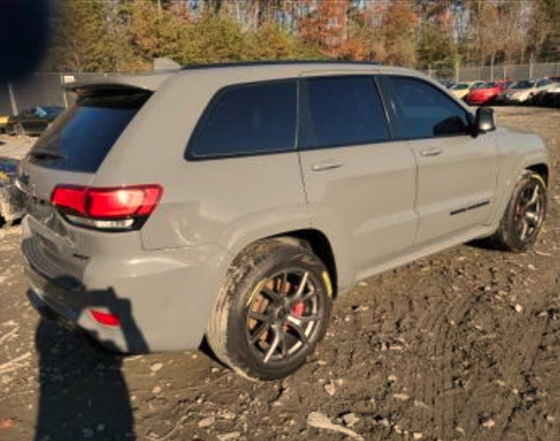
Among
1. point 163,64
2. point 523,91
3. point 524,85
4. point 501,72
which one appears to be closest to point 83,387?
point 163,64

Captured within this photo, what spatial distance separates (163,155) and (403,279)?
8.79 feet

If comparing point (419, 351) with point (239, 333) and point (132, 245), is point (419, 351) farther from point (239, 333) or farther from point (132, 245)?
point (132, 245)

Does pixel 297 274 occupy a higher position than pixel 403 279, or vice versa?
pixel 297 274

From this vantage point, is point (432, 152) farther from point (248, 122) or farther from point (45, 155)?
point (45, 155)

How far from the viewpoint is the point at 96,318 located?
326 cm

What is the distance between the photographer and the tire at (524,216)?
5.53m

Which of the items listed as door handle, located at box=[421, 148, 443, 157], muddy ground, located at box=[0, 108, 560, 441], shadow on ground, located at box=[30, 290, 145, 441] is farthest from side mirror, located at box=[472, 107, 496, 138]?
shadow on ground, located at box=[30, 290, 145, 441]

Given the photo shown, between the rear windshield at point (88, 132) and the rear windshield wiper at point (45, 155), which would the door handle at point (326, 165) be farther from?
the rear windshield wiper at point (45, 155)

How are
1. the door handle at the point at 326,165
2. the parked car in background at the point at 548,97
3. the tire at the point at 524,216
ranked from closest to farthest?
the door handle at the point at 326,165, the tire at the point at 524,216, the parked car in background at the point at 548,97

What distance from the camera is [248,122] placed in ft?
11.7

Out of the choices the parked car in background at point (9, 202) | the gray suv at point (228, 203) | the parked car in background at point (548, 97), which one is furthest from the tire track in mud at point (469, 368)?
the parked car in background at point (548, 97)

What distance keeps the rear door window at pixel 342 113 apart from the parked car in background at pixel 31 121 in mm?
21082

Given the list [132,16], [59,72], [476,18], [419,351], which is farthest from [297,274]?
[476,18]

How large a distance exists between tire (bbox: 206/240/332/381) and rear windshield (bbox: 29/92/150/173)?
922 millimetres
